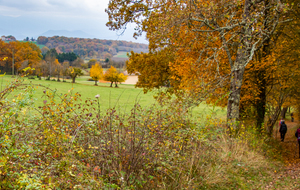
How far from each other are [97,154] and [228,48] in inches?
344

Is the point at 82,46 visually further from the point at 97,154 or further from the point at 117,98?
the point at 97,154

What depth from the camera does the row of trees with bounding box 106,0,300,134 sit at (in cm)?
766

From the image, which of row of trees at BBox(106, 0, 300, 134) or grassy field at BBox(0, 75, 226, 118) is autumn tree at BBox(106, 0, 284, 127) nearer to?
row of trees at BBox(106, 0, 300, 134)

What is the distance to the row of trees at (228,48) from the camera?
25.1 ft

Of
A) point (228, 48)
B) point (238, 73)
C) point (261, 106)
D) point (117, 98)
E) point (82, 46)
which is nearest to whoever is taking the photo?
point (117, 98)

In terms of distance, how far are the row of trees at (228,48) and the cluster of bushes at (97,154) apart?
101 inches

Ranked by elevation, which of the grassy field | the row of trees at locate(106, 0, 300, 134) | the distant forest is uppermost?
the distant forest

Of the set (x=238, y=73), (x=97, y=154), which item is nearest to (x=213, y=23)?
(x=238, y=73)

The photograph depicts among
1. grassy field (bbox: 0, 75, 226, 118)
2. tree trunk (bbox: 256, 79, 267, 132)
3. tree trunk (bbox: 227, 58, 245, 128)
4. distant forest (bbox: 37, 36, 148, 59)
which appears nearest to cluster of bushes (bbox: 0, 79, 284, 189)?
grassy field (bbox: 0, 75, 226, 118)

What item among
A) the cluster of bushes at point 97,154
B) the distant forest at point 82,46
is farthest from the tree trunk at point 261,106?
the distant forest at point 82,46

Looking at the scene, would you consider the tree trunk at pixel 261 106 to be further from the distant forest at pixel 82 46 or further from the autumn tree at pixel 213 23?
the distant forest at pixel 82 46

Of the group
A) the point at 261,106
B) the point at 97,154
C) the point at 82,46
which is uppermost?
the point at 82,46

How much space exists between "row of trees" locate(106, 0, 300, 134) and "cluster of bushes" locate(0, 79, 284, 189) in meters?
2.58

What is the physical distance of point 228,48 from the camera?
10242 millimetres
